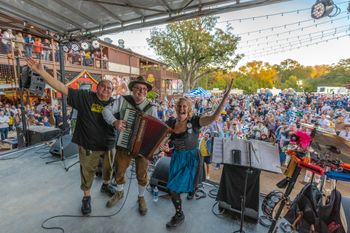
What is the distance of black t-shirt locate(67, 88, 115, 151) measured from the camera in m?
2.49

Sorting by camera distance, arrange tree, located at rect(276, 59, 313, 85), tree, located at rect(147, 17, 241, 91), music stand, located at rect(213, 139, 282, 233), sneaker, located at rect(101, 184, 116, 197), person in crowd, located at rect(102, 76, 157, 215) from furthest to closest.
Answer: tree, located at rect(276, 59, 313, 85) < tree, located at rect(147, 17, 241, 91) < sneaker, located at rect(101, 184, 116, 197) < person in crowd, located at rect(102, 76, 157, 215) < music stand, located at rect(213, 139, 282, 233)

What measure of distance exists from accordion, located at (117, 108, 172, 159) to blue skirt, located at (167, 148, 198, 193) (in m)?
0.31

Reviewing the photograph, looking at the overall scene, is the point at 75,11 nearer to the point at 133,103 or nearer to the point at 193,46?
the point at 133,103

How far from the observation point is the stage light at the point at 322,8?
6.34m

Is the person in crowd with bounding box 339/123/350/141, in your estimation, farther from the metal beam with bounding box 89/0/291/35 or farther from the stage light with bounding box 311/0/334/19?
the metal beam with bounding box 89/0/291/35

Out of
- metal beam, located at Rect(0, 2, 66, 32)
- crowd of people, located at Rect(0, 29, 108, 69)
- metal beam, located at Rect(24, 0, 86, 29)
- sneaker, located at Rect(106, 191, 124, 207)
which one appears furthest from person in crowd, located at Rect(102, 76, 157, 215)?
crowd of people, located at Rect(0, 29, 108, 69)

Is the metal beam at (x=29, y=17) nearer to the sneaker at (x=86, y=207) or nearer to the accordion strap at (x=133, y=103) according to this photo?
the accordion strap at (x=133, y=103)

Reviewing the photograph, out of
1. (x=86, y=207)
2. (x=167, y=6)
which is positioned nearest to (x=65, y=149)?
(x=86, y=207)

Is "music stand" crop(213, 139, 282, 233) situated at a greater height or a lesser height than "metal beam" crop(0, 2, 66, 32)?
lesser

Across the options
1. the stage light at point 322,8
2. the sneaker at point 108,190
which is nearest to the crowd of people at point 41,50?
the sneaker at point 108,190

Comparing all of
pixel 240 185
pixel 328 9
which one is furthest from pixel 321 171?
pixel 328 9

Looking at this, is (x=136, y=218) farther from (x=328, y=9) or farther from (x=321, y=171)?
(x=328, y=9)

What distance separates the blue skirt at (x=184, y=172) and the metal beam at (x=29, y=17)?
150 inches

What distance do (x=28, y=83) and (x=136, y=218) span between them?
428 cm
